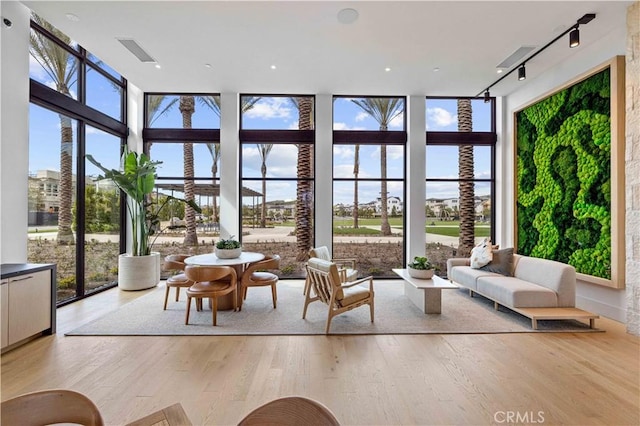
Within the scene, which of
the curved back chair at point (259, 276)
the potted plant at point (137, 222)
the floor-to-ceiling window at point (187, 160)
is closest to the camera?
the curved back chair at point (259, 276)

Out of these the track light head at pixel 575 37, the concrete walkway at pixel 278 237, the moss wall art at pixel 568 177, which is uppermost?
the track light head at pixel 575 37

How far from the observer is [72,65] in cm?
504

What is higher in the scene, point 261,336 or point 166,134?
point 166,134

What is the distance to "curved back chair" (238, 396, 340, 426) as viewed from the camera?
3.41 feet

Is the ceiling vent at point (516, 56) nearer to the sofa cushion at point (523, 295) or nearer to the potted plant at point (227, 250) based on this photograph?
the sofa cushion at point (523, 295)

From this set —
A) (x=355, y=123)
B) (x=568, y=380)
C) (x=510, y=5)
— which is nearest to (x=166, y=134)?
(x=355, y=123)

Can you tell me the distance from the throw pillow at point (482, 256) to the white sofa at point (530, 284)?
0.71 ft

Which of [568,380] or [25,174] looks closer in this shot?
[568,380]

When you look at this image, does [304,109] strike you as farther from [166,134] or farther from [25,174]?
[25,174]

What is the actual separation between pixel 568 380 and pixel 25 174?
663cm

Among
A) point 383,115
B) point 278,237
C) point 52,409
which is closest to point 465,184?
point 383,115

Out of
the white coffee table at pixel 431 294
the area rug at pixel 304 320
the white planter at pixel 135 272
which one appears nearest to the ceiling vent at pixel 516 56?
the white coffee table at pixel 431 294

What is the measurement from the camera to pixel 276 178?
21.9 feet

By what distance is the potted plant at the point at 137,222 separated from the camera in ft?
18.3
